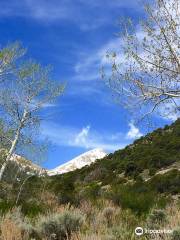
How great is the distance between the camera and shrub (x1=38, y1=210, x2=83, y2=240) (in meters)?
9.83

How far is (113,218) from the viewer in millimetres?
12883

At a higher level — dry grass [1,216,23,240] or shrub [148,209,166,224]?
shrub [148,209,166,224]

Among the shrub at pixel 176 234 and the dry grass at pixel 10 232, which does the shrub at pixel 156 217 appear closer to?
the shrub at pixel 176 234

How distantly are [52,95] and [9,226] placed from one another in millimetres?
19548

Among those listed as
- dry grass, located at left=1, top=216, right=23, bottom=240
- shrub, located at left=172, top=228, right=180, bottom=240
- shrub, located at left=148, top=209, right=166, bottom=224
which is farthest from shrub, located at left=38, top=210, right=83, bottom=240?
shrub, located at left=172, top=228, right=180, bottom=240

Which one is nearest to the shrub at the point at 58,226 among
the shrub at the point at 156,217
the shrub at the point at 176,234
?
the shrub at the point at 156,217

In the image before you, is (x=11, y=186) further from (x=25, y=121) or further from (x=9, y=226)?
(x=9, y=226)

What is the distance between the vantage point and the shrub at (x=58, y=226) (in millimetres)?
9828

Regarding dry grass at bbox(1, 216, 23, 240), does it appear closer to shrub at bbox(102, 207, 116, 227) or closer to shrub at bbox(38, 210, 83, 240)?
shrub at bbox(38, 210, 83, 240)

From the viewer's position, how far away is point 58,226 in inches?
389

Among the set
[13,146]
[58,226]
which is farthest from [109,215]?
[13,146]

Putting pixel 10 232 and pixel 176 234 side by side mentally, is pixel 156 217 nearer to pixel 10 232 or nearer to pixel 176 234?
pixel 176 234

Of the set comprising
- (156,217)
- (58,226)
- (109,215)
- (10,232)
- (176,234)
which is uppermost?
(109,215)

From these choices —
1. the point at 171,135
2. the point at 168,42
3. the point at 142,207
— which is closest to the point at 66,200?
the point at 142,207
